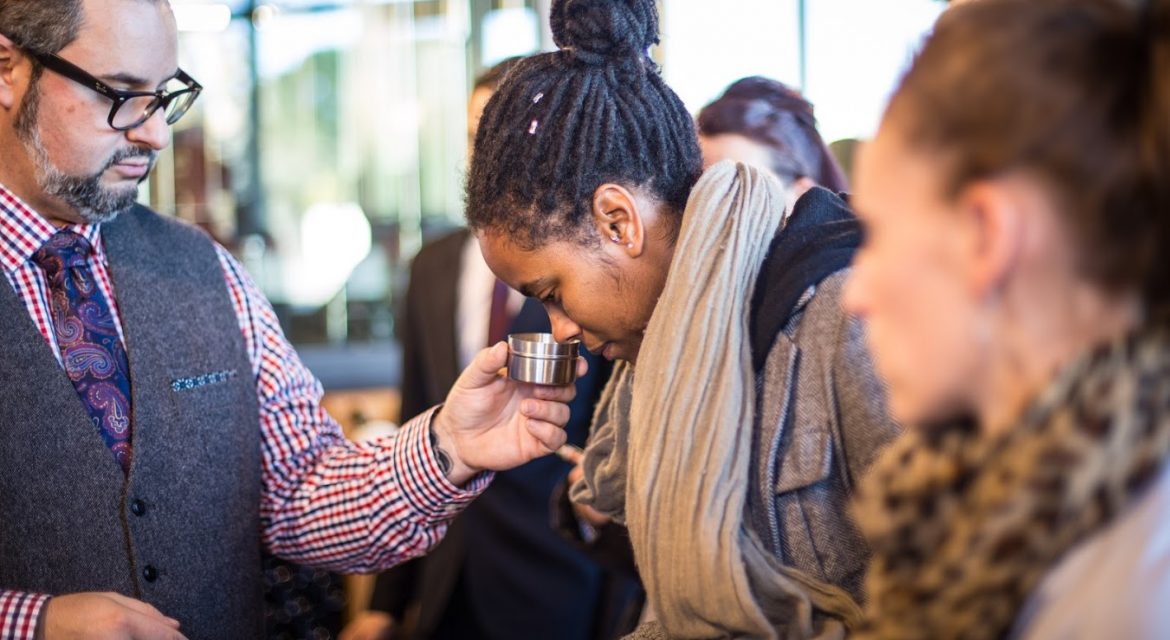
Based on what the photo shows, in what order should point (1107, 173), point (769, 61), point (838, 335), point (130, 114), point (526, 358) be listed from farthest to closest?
point (769, 61), point (130, 114), point (526, 358), point (838, 335), point (1107, 173)

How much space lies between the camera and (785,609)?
1210 mm

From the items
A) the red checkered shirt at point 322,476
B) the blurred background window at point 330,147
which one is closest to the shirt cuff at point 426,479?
the red checkered shirt at point 322,476

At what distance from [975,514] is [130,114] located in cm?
143

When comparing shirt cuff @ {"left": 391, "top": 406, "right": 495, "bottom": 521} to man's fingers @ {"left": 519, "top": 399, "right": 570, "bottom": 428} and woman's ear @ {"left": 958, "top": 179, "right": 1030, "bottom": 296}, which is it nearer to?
man's fingers @ {"left": 519, "top": 399, "right": 570, "bottom": 428}

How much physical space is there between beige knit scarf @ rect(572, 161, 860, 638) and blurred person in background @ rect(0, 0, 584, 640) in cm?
40

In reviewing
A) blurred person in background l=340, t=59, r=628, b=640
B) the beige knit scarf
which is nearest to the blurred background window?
blurred person in background l=340, t=59, r=628, b=640

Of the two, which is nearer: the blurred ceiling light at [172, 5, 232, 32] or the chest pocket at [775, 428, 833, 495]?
the chest pocket at [775, 428, 833, 495]

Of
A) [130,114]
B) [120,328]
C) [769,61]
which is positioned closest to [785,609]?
[120,328]

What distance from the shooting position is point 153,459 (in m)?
1.61

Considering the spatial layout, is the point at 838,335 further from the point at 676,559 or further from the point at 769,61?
the point at 769,61

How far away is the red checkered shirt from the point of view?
1.76 meters

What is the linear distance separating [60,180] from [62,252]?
0.12 metres

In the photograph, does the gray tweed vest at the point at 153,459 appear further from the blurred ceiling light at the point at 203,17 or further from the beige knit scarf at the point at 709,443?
the blurred ceiling light at the point at 203,17

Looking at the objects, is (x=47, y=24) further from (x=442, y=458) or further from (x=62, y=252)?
(x=442, y=458)
